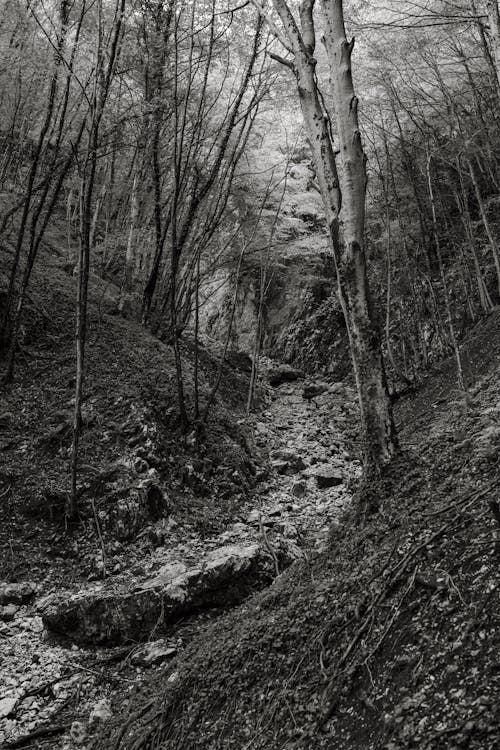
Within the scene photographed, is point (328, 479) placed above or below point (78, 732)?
above

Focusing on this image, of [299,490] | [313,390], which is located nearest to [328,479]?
[299,490]

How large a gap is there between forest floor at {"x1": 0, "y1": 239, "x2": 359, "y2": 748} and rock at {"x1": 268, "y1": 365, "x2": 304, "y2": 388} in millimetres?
2654

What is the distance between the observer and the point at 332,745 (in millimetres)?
1663

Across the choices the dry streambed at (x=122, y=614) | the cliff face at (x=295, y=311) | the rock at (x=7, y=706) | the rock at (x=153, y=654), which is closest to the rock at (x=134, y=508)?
the dry streambed at (x=122, y=614)

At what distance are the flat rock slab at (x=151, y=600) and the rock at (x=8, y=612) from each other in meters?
0.20

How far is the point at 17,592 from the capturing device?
4008 millimetres

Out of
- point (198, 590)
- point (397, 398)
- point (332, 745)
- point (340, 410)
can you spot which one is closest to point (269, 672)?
point (332, 745)

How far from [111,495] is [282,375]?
263 inches

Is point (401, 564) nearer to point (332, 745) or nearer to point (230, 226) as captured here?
point (332, 745)

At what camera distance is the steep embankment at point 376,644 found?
5.17ft

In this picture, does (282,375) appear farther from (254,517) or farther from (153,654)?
(153,654)

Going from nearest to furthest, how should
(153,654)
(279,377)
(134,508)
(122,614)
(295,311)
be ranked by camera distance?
(153,654) → (122,614) → (134,508) → (279,377) → (295,311)

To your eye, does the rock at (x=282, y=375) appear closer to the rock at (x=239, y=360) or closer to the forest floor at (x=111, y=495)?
the rock at (x=239, y=360)

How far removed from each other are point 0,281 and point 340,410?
6.18m
